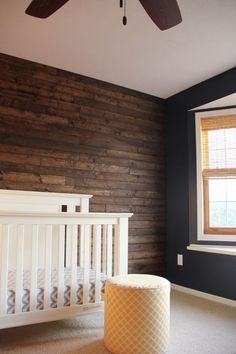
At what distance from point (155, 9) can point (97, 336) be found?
2069mm

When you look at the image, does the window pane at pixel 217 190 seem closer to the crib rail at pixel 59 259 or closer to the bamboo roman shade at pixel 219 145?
the bamboo roman shade at pixel 219 145

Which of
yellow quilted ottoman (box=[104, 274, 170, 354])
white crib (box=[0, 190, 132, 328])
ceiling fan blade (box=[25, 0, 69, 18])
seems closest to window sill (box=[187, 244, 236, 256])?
white crib (box=[0, 190, 132, 328])

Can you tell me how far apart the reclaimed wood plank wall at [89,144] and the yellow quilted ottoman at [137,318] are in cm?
149

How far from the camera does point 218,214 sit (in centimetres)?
346

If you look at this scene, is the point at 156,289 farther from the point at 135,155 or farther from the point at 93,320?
the point at 135,155

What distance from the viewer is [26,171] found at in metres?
2.99

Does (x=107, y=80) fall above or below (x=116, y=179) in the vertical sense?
above

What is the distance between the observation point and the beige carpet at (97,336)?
1.98 metres

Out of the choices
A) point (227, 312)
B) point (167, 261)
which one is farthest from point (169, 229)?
point (227, 312)

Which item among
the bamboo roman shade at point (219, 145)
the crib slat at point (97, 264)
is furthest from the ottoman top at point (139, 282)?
the bamboo roman shade at point (219, 145)

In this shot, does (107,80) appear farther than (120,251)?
Yes

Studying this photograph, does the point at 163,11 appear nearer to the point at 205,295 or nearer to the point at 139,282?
the point at 139,282

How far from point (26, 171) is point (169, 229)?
1811mm

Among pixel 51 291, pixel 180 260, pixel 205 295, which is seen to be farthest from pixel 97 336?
pixel 180 260
